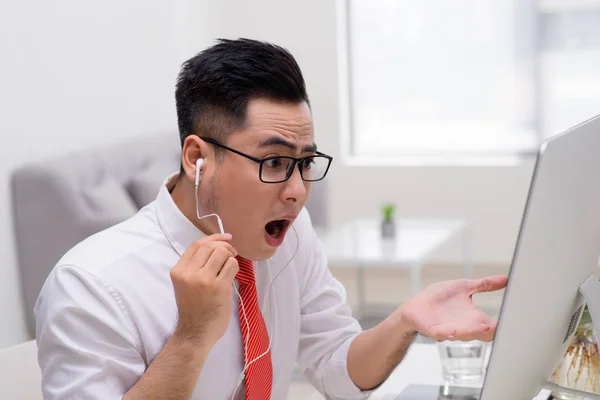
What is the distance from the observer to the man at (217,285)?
1.34 meters

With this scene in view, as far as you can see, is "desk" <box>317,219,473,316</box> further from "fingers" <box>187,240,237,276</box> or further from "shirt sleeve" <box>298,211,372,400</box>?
"fingers" <box>187,240,237,276</box>

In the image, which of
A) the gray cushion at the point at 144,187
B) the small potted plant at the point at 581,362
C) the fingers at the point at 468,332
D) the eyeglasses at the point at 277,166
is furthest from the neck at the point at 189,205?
the gray cushion at the point at 144,187

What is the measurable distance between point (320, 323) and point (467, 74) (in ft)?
13.5

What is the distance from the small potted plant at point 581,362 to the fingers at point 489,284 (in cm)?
15

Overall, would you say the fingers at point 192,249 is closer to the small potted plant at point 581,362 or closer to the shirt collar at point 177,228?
the shirt collar at point 177,228

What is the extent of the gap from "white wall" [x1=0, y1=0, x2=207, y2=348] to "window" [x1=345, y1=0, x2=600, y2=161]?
1341 millimetres

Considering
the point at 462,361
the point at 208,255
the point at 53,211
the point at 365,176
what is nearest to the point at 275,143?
the point at 208,255

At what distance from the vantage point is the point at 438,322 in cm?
148

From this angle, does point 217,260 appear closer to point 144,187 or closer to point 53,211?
point 53,211

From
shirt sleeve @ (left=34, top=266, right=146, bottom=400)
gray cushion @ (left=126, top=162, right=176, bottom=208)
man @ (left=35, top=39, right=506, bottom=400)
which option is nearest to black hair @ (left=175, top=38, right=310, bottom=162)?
man @ (left=35, top=39, right=506, bottom=400)

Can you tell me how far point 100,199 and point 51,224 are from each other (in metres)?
0.23

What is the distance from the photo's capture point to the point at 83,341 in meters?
1.35

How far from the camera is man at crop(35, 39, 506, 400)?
1.34 metres

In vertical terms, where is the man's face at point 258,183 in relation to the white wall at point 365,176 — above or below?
above
